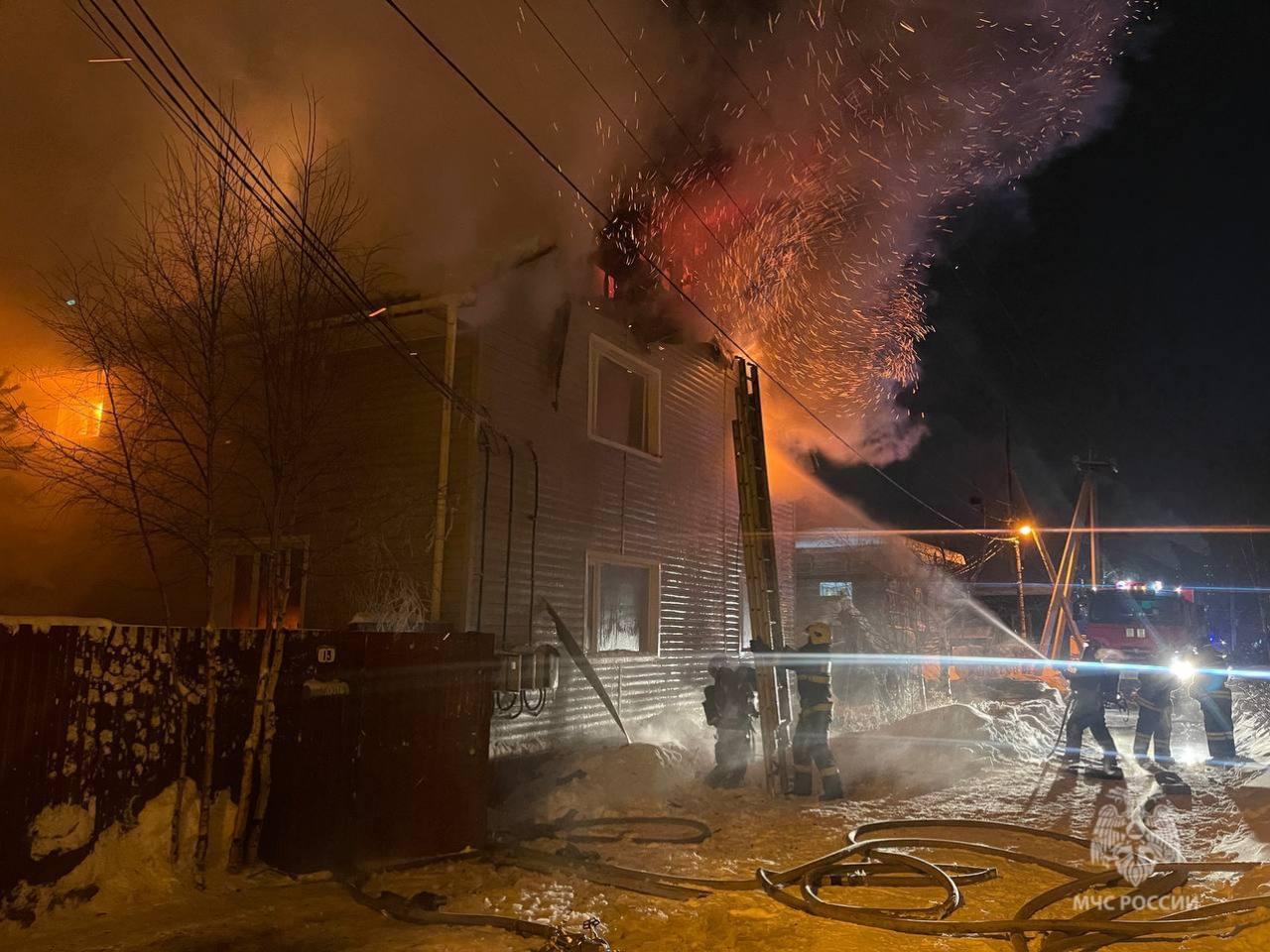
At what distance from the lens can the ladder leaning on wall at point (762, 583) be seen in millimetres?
8789

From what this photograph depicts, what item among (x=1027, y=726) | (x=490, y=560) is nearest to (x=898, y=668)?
(x=1027, y=726)

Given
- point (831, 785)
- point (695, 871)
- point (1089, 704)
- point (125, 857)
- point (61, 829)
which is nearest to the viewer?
point (61, 829)

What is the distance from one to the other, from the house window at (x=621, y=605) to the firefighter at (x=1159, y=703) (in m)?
5.78

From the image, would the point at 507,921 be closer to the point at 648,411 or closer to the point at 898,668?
the point at 648,411

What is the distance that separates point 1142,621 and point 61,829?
11458mm

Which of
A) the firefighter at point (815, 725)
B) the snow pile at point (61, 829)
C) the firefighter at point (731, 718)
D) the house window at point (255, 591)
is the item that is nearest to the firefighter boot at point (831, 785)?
the firefighter at point (815, 725)

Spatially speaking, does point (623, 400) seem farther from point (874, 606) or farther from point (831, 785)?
point (874, 606)

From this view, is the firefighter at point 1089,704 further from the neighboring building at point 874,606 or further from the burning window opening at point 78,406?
the burning window opening at point 78,406

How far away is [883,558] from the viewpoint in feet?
77.7

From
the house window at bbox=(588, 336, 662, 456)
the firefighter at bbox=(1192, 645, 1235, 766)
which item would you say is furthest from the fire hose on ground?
the house window at bbox=(588, 336, 662, 456)

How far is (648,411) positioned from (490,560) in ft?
13.7

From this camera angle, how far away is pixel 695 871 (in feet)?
18.8

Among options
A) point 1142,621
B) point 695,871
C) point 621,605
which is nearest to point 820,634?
point 621,605

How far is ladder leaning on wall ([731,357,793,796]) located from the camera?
28.8ft
